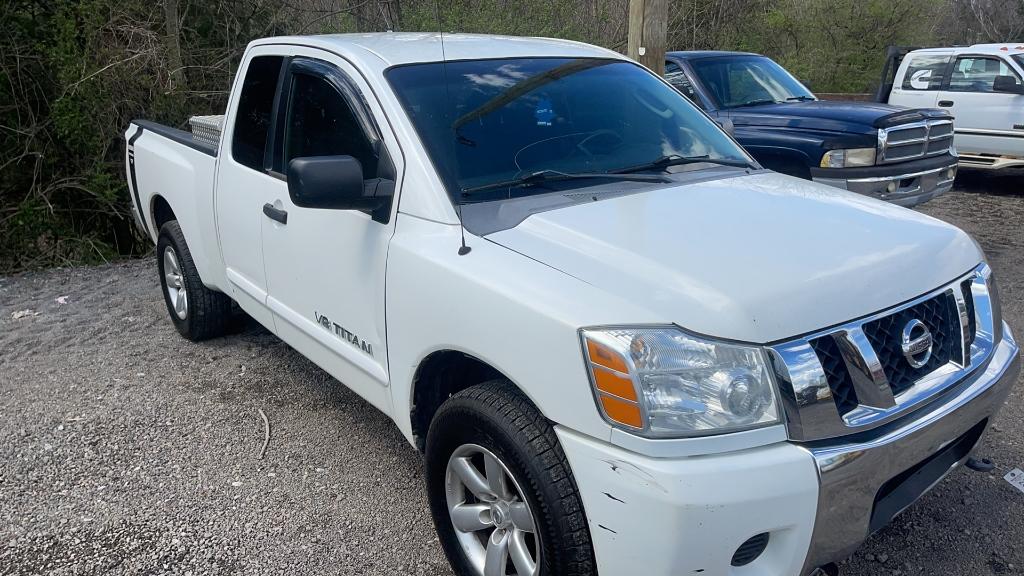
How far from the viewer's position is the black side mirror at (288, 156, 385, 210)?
2756 mm

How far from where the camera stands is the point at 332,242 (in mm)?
3211

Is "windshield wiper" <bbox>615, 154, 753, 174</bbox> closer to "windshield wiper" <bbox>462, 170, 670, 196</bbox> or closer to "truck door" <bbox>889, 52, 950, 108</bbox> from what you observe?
"windshield wiper" <bbox>462, 170, 670, 196</bbox>

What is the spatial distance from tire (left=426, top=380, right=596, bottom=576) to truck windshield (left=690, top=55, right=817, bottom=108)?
20.1 feet

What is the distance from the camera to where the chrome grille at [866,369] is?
210cm

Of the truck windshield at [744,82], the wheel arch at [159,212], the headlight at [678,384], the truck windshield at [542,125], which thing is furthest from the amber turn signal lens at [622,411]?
the truck windshield at [744,82]

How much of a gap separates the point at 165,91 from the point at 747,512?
807cm

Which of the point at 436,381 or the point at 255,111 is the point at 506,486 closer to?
the point at 436,381

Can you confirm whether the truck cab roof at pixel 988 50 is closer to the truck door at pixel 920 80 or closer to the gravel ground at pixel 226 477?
the truck door at pixel 920 80

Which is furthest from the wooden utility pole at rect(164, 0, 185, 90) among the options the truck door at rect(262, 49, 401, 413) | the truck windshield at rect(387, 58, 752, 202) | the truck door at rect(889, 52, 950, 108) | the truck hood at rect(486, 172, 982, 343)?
the truck door at rect(889, 52, 950, 108)

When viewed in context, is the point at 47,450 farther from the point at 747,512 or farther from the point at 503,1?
the point at 503,1

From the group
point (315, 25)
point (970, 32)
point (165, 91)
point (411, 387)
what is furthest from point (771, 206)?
point (970, 32)

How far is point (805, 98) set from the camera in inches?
323

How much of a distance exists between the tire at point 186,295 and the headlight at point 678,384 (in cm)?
354

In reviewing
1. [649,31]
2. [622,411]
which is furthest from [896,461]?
[649,31]
